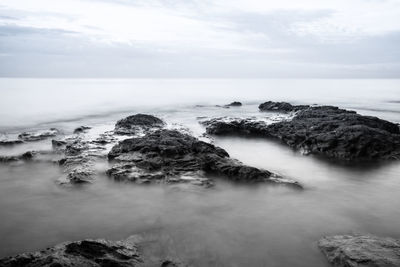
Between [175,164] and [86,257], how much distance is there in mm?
5533

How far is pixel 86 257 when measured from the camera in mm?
4957

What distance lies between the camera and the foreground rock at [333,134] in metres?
12.8

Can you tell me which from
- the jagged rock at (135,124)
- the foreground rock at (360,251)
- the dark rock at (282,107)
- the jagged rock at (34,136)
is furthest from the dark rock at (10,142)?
the dark rock at (282,107)

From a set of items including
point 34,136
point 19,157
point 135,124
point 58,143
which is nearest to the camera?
point 19,157

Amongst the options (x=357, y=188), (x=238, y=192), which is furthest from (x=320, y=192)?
(x=238, y=192)

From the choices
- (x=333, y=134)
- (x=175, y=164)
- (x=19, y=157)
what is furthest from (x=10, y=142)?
(x=333, y=134)

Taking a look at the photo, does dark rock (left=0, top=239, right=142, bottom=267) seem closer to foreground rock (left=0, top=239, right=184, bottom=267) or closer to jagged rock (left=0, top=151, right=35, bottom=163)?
foreground rock (left=0, top=239, right=184, bottom=267)

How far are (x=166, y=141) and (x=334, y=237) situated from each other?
265 inches

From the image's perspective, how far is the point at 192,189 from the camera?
8.94m

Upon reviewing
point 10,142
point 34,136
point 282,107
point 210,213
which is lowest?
point 210,213

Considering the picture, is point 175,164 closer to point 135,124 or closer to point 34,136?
point 135,124

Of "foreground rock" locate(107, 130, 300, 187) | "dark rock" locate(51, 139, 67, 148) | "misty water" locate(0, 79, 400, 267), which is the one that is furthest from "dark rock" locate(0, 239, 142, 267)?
"dark rock" locate(51, 139, 67, 148)

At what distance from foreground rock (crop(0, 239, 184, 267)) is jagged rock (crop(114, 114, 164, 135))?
472 inches

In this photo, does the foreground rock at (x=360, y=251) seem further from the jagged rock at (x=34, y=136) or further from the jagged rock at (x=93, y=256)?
the jagged rock at (x=34, y=136)
